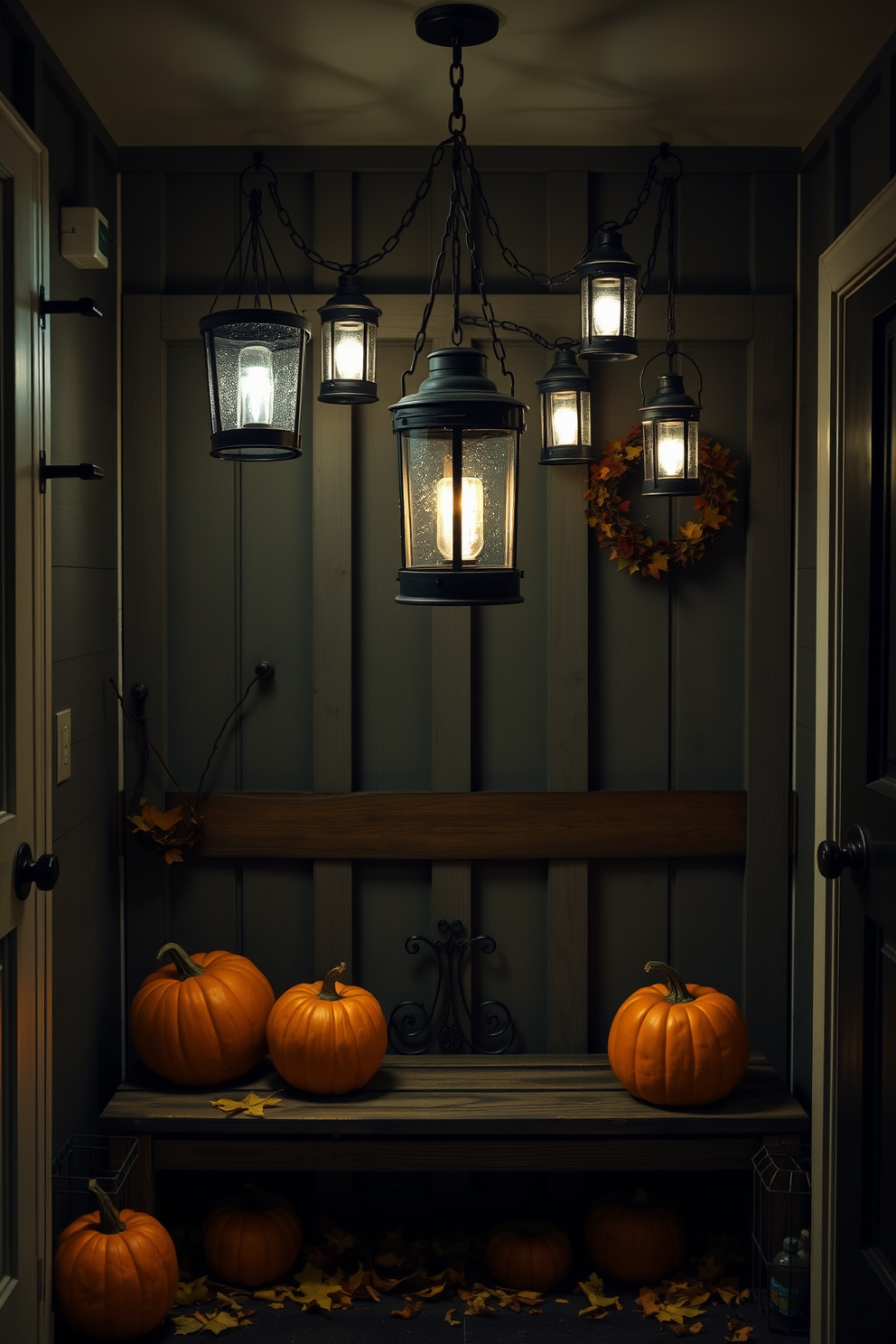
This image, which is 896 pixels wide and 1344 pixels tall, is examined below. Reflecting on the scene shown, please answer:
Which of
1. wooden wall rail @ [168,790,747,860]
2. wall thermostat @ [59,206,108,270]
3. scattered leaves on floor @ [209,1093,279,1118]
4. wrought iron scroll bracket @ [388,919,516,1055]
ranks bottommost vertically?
scattered leaves on floor @ [209,1093,279,1118]

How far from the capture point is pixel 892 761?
2.20 m

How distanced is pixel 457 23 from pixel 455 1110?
2.39 metres

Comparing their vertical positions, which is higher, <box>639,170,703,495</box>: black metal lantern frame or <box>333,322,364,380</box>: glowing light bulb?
<box>333,322,364,380</box>: glowing light bulb

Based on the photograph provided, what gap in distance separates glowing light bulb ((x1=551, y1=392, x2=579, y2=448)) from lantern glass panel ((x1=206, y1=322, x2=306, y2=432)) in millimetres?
780

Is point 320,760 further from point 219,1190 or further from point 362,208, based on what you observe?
point 362,208

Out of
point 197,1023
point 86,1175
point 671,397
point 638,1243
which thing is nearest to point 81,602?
point 197,1023

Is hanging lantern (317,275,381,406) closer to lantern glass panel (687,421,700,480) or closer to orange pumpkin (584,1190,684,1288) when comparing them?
lantern glass panel (687,421,700,480)

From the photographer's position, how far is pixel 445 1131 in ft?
9.36

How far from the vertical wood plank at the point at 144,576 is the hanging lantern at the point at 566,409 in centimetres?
105

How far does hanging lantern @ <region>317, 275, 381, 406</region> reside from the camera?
2.58 m

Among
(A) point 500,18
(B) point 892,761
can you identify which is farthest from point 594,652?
(A) point 500,18

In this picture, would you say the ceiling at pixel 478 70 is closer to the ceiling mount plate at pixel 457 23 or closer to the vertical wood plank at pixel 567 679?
the ceiling mount plate at pixel 457 23

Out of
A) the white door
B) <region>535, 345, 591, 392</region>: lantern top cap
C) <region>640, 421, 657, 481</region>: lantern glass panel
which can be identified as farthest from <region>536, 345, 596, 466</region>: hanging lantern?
the white door

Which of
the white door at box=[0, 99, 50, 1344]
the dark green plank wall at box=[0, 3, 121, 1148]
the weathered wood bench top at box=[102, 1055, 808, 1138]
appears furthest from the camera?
the weathered wood bench top at box=[102, 1055, 808, 1138]
